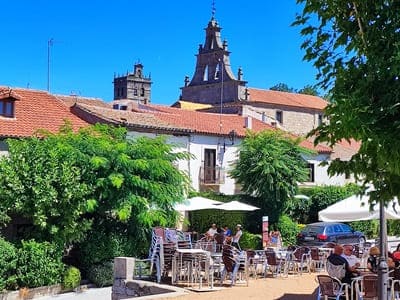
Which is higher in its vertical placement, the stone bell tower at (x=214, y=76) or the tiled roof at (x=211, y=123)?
the stone bell tower at (x=214, y=76)

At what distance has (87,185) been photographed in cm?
2011

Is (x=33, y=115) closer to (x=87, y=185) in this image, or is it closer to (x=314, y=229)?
(x=87, y=185)

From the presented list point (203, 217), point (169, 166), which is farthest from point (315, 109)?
point (169, 166)

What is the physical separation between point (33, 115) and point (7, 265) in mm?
10881

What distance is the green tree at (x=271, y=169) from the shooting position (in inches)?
1117

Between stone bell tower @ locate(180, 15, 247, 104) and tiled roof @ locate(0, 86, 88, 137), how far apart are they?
107ft

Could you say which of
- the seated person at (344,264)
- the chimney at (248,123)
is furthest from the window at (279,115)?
the seated person at (344,264)

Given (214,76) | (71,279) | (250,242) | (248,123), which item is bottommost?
(71,279)

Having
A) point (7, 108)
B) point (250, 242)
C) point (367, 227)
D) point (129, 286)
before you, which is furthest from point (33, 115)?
point (367, 227)

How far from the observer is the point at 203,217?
3061 centimetres

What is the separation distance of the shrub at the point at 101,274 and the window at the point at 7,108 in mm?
9152

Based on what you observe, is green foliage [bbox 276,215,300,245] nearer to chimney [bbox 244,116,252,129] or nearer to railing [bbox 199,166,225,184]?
railing [bbox 199,166,225,184]

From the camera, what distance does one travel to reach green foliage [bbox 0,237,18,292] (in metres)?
18.0

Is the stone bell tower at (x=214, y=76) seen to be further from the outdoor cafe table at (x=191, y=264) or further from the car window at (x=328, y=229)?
the outdoor cafe table at (x=191, y=264)
